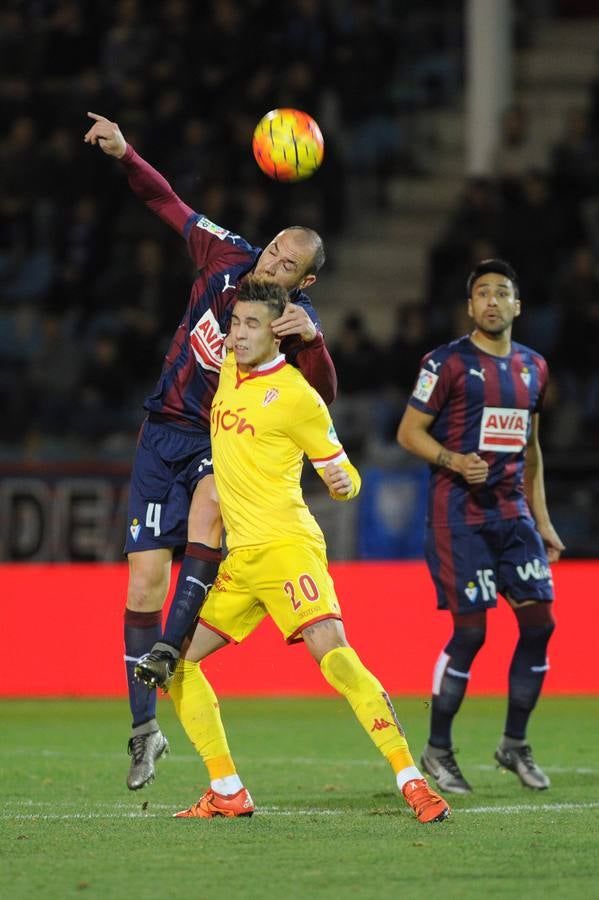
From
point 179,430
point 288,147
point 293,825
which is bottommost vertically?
point 293,825

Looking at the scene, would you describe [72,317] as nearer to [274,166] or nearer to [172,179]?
[172,179]

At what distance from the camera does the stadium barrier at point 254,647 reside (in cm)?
1220

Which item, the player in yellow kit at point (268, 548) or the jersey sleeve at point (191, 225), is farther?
the jersey sleeve at point (191, 225)

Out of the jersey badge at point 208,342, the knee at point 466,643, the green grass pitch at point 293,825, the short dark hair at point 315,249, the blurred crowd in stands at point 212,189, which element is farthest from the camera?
the blurred crowd in stands at point 212,189

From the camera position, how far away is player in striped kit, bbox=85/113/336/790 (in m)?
7.04

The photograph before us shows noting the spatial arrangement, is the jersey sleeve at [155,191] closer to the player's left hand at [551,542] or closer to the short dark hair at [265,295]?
the short dark hair at [265,295]

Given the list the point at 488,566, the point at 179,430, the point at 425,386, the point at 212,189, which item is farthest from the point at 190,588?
the point at 212,189

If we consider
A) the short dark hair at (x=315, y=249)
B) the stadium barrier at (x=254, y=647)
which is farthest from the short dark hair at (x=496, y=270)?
the stadium barrier at (x=254, y=647)

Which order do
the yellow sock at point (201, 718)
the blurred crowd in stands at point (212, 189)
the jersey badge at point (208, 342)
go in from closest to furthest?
the yellow sock at point (201, 718)
the jersey badge at point (208, 342)
the blurred crowd in stands at point (212, 189)

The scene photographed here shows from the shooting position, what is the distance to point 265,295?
259 inches

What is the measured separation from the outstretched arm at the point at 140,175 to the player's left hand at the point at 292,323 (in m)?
1.00

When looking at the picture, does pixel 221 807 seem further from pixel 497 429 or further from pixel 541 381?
pixel 541 381

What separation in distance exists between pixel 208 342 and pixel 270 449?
87 centimetres

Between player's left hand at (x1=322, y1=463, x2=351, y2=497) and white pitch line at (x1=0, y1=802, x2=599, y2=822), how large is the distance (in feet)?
4.31
